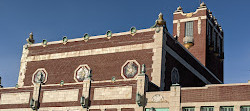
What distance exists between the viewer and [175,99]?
3278cm

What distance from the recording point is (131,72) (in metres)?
39.9

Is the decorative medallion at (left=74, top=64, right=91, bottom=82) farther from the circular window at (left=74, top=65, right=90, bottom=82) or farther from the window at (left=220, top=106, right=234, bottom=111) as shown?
the window at (left=220, top=106, right=234, bottom=111)

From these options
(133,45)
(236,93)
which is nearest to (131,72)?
(133,45)

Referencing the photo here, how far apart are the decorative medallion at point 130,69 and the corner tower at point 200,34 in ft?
57.1

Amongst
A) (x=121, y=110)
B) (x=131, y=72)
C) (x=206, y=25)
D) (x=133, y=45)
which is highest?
(x=206, y=25)

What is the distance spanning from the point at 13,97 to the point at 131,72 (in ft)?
42.9

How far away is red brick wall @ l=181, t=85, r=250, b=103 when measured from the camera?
3061cm

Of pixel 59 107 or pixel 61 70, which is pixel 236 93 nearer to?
pixel 59 107

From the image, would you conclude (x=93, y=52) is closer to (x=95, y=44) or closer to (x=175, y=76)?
(x=95, y=44)

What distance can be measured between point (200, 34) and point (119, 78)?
20.4 m

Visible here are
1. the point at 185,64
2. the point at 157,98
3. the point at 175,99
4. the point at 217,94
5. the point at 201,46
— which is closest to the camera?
the point at 217,94

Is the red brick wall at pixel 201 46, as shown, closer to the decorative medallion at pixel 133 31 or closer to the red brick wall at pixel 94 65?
the decorative medallion at pixel 133 31

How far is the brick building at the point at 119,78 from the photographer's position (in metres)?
32.4

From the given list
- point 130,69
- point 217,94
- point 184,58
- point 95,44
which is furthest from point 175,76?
point 217,94
